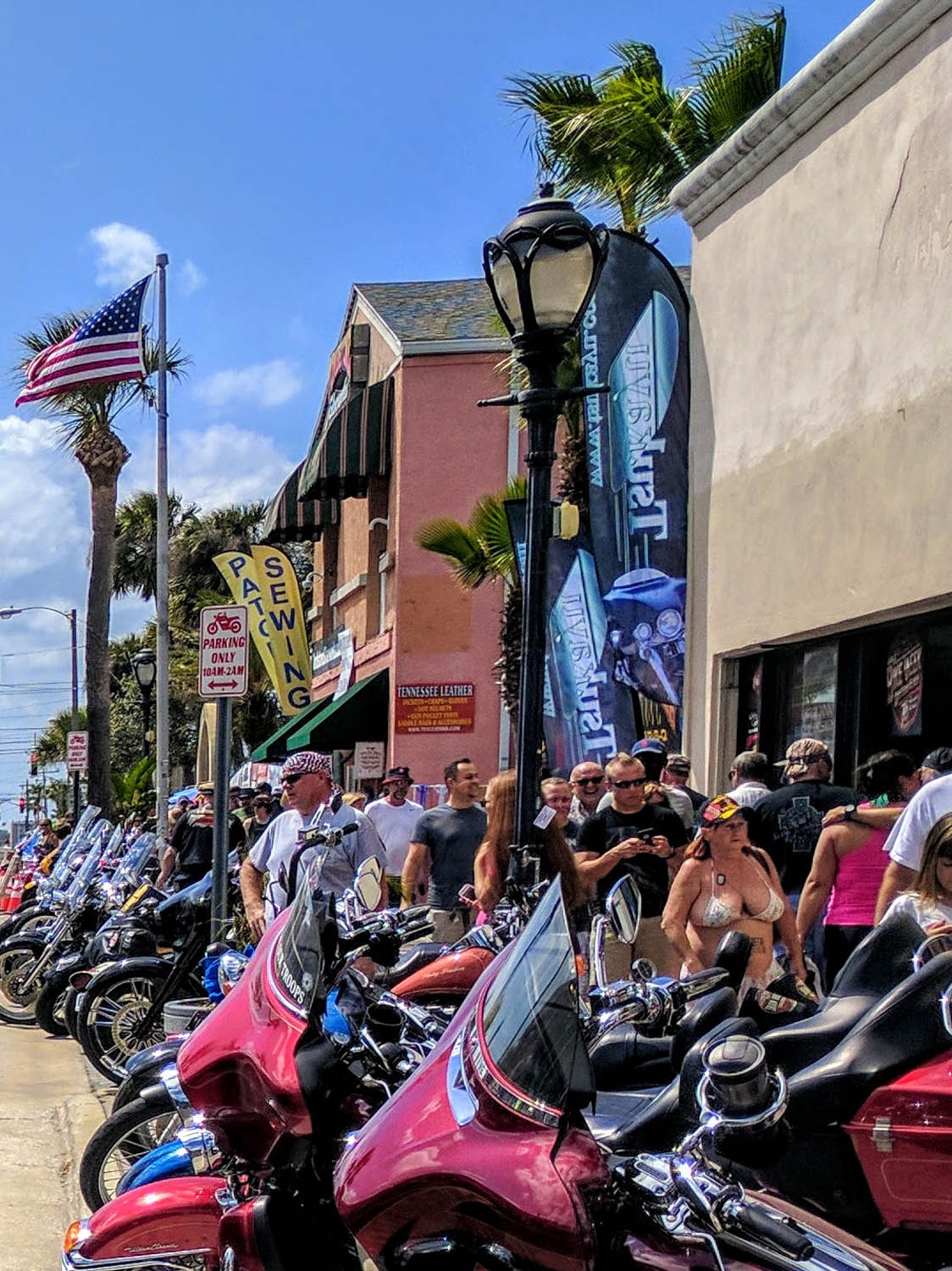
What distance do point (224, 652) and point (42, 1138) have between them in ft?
9.58

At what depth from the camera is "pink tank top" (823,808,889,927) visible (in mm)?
7367

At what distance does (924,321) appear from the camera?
9055 mm

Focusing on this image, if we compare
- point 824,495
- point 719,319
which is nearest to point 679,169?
point 719,319

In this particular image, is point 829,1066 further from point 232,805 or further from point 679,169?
point 232,805

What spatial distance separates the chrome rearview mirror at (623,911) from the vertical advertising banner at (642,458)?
888cm

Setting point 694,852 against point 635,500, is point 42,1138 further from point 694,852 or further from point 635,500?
point 635,500

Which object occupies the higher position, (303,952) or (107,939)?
(303,952)

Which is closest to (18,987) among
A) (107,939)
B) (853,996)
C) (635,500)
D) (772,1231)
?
(107,939)

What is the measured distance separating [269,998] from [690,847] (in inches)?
131

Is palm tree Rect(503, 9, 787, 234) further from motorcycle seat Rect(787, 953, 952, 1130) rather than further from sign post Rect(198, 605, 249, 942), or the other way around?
motorcycle seat Rect(787, 953, 952, 1130)

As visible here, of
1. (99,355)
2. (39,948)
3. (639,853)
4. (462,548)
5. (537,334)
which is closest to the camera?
(537,334)

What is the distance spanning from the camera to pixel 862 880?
739cm

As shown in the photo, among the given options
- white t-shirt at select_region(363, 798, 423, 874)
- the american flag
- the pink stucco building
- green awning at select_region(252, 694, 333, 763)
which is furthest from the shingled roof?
white t-shirt at select_region(363, 798, 423, 874)

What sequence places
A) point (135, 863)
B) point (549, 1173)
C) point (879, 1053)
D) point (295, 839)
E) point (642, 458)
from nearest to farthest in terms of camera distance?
point (549, 1173) < point (879, 1053) < point (295, 839) < point (642, 458) < point (135, 863)
